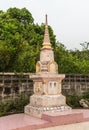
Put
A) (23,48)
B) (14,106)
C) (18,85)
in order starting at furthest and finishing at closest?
(23,48) < (18,85) < (14,106)

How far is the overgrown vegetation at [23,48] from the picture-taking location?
441 inches

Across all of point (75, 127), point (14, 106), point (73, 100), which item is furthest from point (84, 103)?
point (75, 127)

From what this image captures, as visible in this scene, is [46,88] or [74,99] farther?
[74,99]

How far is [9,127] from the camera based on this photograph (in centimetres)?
716

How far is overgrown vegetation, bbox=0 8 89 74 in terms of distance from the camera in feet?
36.7

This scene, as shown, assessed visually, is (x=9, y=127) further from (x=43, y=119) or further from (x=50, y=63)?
(x=50, y=63)

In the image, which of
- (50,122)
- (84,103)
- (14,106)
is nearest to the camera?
(50,122)

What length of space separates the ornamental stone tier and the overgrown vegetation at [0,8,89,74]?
7.56ft

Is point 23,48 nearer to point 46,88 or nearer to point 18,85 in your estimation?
point 18,85

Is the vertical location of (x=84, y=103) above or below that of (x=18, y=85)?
below

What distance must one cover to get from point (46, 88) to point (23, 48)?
3277mm

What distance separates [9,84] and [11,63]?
1.35 m

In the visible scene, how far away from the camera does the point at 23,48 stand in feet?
37.9

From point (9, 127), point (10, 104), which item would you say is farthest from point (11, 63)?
point (9, 127)
